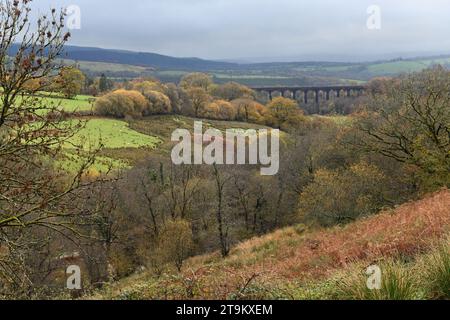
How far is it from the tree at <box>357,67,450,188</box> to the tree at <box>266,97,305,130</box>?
226ft

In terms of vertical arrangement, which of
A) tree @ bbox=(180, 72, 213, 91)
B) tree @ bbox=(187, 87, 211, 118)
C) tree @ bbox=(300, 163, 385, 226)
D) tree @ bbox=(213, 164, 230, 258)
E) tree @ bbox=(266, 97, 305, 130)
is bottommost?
tree @ bbox=(213, 164, 230, 258)

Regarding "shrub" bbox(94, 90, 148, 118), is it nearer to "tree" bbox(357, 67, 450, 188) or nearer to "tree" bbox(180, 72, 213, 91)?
"tree" bbox(180, 72, 213, 91)

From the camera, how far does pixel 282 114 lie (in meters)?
101

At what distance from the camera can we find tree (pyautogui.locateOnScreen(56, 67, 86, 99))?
909 cm

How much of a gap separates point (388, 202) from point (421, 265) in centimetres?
2337

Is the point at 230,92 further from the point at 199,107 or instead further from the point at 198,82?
the point at 199,107

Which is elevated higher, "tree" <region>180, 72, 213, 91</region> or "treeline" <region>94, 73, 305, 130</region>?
"tree" <region>180, 72, 213, 91</region>

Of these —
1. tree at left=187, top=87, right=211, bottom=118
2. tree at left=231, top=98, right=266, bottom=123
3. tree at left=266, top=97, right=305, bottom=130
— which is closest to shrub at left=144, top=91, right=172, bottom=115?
tree at left=187, top=87, right=211, bottom=118

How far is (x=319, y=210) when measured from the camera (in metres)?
28.1

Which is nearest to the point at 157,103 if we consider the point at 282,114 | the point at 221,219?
the point at 282,114

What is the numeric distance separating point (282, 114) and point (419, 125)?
3010 inches

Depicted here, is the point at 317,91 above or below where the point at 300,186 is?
above
